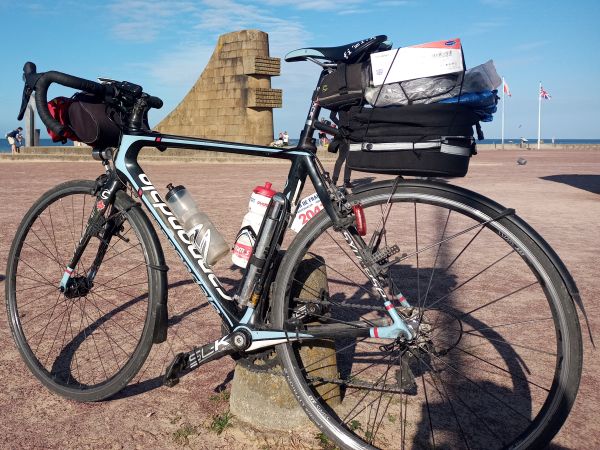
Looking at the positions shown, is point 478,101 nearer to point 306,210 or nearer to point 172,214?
point 306,210

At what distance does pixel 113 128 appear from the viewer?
9.39 feet

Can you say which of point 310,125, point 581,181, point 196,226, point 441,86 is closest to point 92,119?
point 196,226

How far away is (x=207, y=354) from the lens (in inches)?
105

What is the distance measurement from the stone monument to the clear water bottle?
25.4 metres

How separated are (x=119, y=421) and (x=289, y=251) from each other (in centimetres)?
112

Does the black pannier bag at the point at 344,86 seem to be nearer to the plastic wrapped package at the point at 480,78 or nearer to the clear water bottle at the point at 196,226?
the plastic wrapped package at the point at 480,78

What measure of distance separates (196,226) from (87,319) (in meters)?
1.63

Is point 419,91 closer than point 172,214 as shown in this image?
Yes

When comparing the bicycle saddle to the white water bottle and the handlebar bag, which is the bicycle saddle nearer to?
the white water bottle

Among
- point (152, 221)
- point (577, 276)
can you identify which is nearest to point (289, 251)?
point (152, 221)

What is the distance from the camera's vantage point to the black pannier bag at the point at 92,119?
279 cm

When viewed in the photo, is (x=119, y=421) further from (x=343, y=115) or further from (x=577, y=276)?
(x=577, y=276)

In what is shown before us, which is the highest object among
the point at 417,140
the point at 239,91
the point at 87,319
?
the point at 239,91

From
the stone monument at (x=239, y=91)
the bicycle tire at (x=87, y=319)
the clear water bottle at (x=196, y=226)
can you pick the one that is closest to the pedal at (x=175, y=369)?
the bicycle tire at (x=87, y=319)
